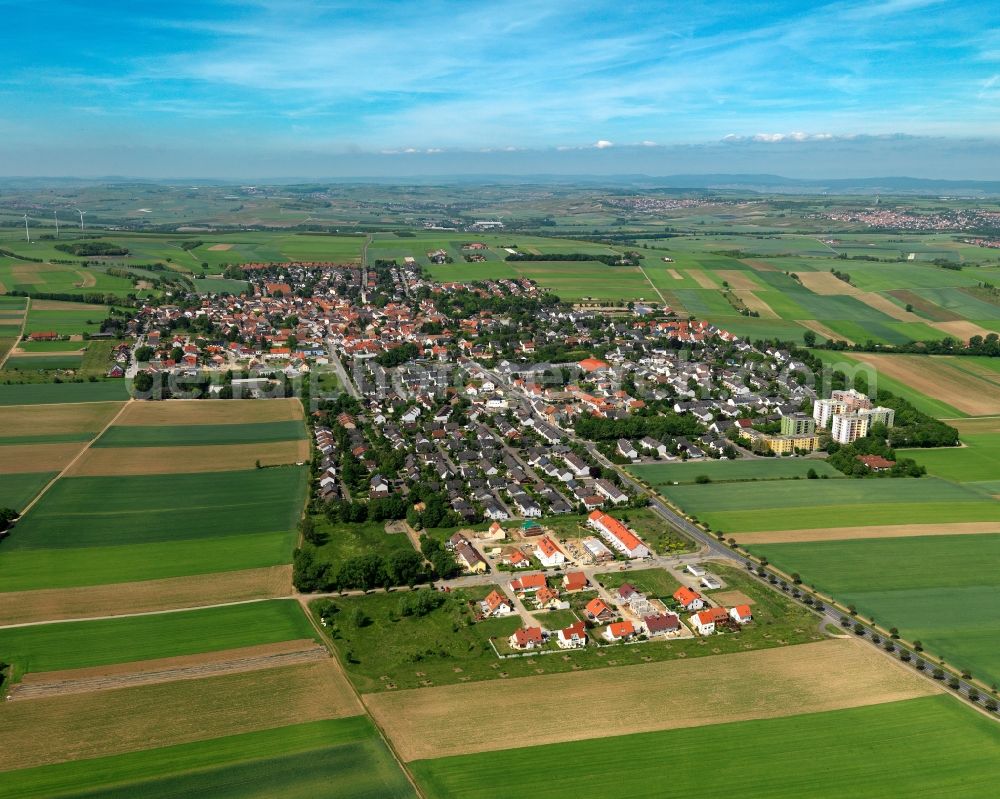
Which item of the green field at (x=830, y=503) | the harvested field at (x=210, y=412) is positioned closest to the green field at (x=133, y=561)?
the harvested field at (x=210, y=412)

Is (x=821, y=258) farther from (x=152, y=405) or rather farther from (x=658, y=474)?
(x=152, y=405)

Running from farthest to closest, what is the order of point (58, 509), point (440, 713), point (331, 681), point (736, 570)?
point (58, 509), point (736, 570), point (331, 681), point (440, 713)

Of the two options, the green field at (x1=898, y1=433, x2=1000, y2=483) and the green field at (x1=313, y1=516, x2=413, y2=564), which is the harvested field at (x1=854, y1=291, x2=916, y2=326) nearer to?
the green field at (x1=898, y1=433, x2=1000, y2=483)

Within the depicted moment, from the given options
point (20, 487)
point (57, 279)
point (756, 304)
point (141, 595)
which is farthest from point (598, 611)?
point (57, 279)

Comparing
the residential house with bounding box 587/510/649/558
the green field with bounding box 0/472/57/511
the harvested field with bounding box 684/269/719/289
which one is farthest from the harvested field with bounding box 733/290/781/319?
the green field with bounding box 0/472/57/511

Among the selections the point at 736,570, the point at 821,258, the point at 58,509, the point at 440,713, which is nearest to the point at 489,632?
the point at 440,713

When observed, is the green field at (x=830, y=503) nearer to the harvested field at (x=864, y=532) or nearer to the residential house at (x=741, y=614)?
the harvested field at (x=864, y=532)

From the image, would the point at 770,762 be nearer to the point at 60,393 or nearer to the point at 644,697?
the point at 644,697
